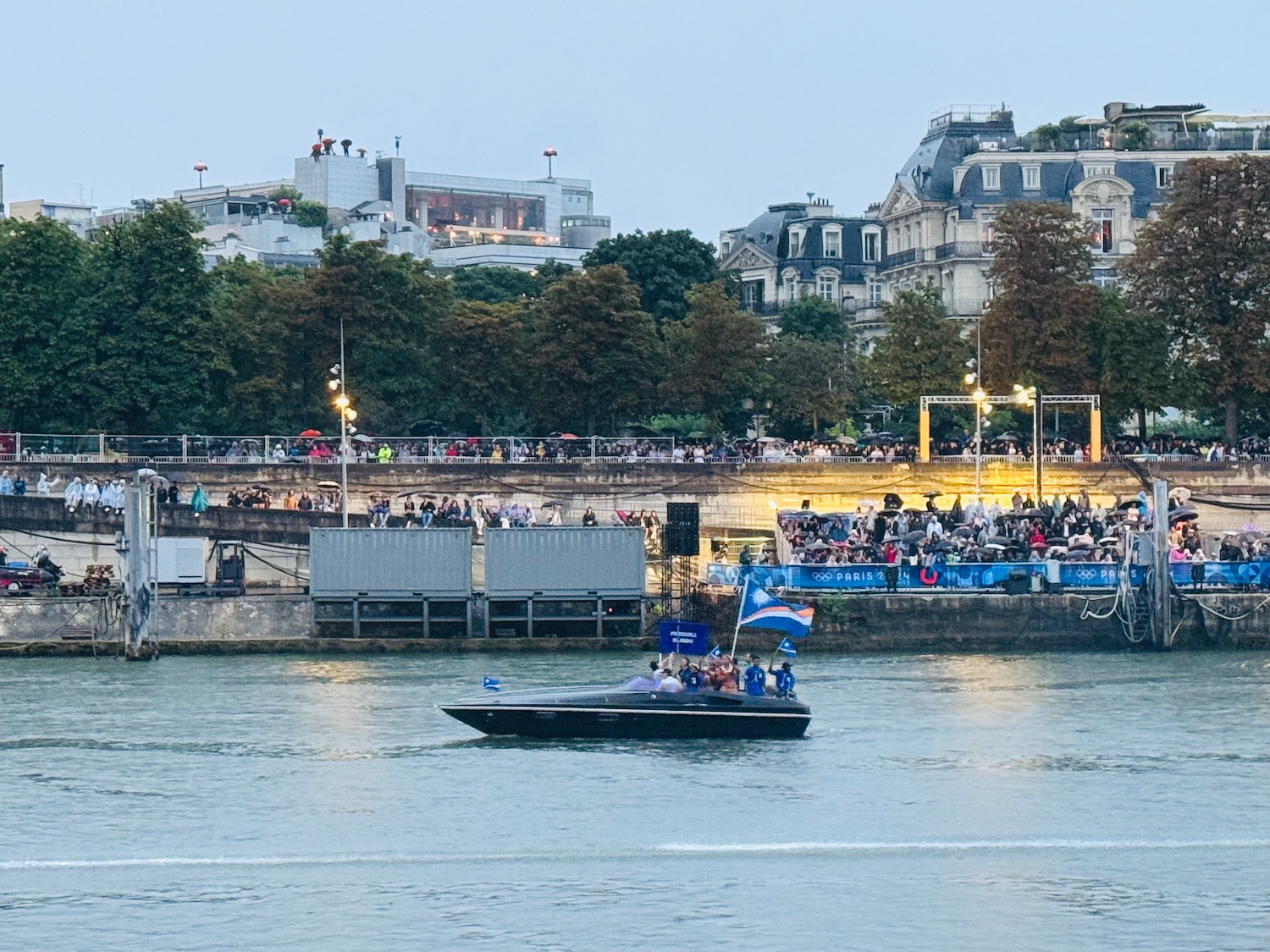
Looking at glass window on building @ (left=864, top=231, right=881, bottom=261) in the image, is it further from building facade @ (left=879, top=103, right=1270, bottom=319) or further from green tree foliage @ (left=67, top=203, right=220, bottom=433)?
green tree foliage @ (left=67, top=203, right=220, bottom=433)

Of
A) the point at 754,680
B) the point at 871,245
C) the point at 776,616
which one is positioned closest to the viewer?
the point at 754,680

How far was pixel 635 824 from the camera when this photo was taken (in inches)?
1471

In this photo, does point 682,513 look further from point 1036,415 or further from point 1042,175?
point 1042,175

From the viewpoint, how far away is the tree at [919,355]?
84812 millimetres

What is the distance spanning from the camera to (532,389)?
84.2m

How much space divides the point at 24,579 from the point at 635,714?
22196mm

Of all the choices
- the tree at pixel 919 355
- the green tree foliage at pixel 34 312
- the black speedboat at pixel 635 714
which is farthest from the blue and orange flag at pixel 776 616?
the tree at pixel 919 355

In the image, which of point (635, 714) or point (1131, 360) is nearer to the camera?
point (635, 714)

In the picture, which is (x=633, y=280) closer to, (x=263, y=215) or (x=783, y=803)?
(x=263, y=215)

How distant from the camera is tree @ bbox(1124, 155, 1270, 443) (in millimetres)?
80125

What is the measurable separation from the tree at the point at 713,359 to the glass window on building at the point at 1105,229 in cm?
2483

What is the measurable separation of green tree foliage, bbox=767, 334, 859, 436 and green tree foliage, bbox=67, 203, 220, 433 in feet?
76.0

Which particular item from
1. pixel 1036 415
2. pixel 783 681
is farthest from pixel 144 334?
pixel 783 681

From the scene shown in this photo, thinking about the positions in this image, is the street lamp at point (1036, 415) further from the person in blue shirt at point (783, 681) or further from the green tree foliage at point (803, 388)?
the person in blue shirt at point (783, 681)
